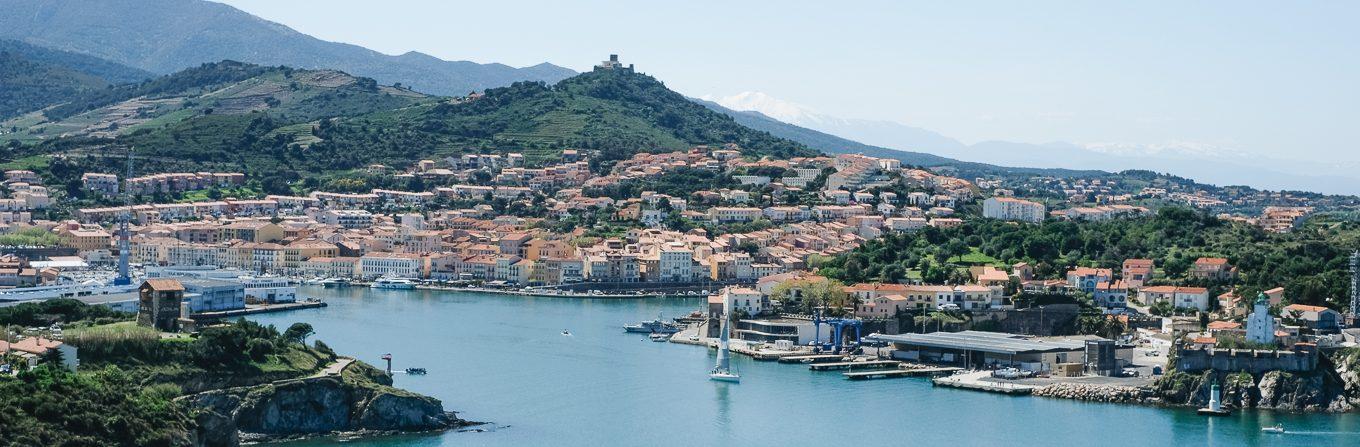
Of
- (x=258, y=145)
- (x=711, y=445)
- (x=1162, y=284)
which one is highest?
(x=258, y=145)

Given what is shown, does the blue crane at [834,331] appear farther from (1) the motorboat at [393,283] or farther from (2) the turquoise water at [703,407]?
(1) the motorboat at [393,283]

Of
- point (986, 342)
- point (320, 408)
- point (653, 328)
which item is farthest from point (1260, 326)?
point (320, 408)

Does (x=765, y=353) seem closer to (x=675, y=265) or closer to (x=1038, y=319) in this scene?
(x=1038, y=319)

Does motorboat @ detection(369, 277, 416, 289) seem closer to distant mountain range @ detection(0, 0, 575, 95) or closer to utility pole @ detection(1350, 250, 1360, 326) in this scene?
utility pole @ detection(1350, 250, 1360, 326)

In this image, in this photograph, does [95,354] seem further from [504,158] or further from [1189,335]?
[504,158]

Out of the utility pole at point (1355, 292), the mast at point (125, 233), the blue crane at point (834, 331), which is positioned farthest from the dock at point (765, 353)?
the mast at point (125, 233)

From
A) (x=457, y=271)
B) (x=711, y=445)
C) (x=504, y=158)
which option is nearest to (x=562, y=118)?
(x=504, y=158)
